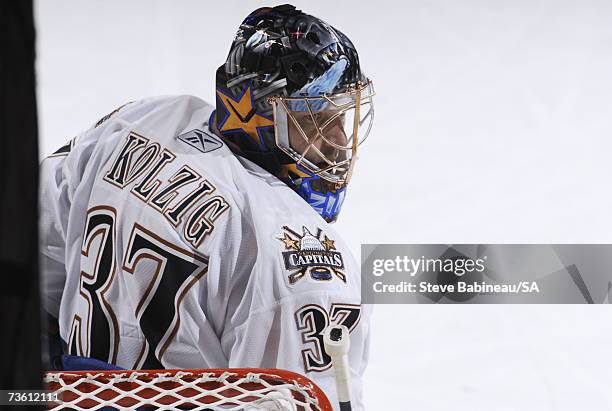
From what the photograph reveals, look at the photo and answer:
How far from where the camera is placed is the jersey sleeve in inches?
58.4

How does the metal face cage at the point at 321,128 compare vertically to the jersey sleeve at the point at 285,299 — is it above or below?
above

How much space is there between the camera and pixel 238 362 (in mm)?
1510

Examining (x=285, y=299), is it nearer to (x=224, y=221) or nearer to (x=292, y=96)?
(x=224, y=221)

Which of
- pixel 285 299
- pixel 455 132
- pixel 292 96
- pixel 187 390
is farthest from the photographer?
pixel 455 132

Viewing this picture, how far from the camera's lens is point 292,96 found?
1.67 meters

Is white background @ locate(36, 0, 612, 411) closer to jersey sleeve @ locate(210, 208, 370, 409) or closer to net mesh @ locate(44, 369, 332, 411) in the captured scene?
jersey sleeve @ locate(210, 208, 370, 409)

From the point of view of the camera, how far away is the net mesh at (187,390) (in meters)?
0.65

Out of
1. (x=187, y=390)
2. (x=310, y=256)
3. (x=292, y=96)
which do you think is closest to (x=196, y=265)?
(x=310, y=256)

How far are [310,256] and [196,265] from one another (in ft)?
0.66

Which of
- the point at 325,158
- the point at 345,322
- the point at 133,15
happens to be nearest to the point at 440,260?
the point at 325,158

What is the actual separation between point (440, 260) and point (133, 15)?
1.30 m

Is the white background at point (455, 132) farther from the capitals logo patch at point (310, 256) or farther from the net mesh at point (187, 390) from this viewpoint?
the net mesh at point (187, 390)

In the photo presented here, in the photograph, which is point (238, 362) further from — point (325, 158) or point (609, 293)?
point (609, 293)

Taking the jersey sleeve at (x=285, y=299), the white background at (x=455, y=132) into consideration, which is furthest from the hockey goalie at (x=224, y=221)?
the white background at (x=455, y=132)
